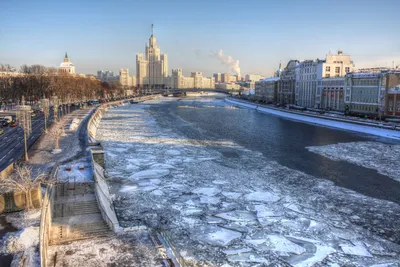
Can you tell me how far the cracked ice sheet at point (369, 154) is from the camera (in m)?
24.2

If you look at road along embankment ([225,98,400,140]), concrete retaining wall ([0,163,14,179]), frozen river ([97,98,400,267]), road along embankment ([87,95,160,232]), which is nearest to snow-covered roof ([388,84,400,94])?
road along embankment ([225,98,400,140])

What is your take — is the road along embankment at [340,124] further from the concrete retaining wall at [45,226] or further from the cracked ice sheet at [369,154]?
the concrete retaining wall at [45,226]

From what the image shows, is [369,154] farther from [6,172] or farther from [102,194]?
[6,172]

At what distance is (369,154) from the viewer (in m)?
29.1

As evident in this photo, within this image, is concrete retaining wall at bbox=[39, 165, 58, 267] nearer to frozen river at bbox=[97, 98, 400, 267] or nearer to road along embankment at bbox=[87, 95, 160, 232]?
road along embankment at bbox=[87, 95, 160, 232]

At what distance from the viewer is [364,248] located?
38.9 ft

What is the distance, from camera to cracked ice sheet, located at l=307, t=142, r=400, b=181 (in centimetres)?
2422

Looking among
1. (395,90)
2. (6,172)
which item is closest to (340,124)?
(395,90)

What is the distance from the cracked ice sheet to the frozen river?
0.08m

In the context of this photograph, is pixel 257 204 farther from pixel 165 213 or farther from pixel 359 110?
pixel 359 110

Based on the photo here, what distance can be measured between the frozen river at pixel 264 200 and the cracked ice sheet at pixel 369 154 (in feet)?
0.26

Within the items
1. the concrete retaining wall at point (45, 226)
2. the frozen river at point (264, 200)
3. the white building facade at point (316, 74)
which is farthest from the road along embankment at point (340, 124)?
the concrete retaining wall at point (45, 226)

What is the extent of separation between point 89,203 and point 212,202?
5332mm

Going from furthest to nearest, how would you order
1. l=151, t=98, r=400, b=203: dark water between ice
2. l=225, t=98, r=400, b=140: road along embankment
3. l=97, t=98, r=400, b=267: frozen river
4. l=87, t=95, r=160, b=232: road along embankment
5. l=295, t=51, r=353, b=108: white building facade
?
l=295, t=51, r=353, b=108: white building facade
l=225, t=98, r=400, b=140: road along embankment
l=151, t=98, r=400, b=203: dark water between ice
l=87, t=95, r=160, b=232: road along embankment
l=97, t=98, r=400, b=267: frozen river
